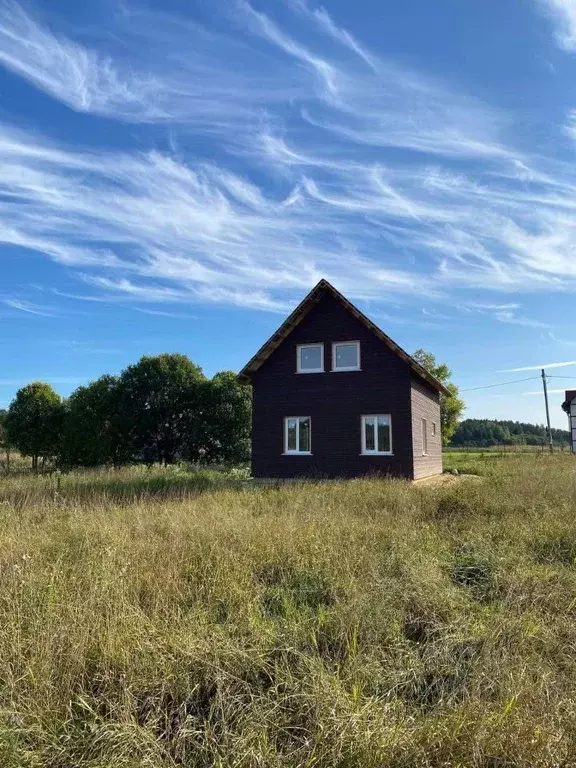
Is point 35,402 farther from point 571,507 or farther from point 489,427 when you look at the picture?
point 489,427

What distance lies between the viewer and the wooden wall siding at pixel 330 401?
1914 centimetres

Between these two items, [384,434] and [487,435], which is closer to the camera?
[384,434]

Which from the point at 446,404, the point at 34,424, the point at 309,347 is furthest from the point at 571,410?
the point at 34,424

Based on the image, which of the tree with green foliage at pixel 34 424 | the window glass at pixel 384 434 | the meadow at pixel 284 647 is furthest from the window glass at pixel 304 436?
the tree with green foliage at pixel 34 424

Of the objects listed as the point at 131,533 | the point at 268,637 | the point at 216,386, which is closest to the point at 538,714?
the point at 268,637

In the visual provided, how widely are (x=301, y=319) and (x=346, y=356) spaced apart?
235 cm

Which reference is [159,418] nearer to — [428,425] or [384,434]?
[428,425]

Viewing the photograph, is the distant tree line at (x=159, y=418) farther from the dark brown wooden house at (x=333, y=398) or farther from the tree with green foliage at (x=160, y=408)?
the dark brown wooden house at (x=333, y=398)

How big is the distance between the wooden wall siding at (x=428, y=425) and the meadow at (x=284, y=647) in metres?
12.7

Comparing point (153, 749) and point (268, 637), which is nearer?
point (153, 749)

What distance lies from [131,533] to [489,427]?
10502 cm

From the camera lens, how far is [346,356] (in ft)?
66.0

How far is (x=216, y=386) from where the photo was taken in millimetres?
34250

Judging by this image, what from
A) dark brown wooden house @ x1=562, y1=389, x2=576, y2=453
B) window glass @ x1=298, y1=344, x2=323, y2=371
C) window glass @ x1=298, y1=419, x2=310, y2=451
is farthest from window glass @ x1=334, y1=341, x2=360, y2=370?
dark brown wooden house @ x1=562, y1=389, x2=576, y2=453
